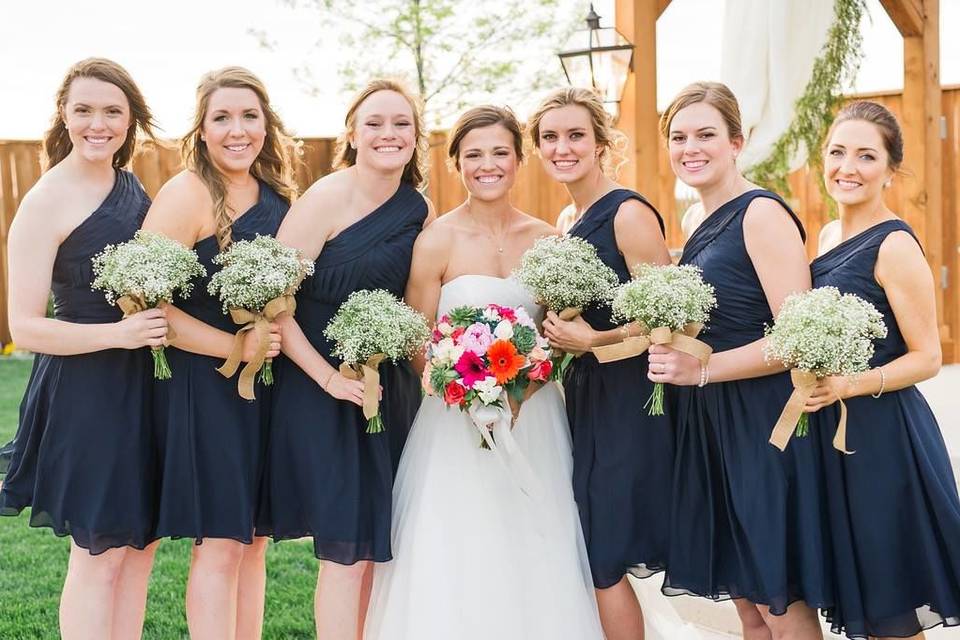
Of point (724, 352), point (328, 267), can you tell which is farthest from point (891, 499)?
point (328, 267)

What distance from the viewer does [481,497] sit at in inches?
146

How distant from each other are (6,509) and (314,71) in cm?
1232

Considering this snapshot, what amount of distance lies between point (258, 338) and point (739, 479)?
185 centimetres

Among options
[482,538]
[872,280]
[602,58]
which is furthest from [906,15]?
[482,538]

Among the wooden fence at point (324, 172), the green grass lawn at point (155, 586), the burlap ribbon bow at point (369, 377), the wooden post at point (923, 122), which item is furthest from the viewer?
the wooden fence at point (324, 172)

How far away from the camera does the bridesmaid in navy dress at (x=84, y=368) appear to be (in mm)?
3387

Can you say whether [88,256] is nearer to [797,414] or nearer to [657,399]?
[657,399]

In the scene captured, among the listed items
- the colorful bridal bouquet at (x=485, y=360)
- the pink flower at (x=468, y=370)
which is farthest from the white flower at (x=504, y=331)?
the pink flower at (x=468, y=370)

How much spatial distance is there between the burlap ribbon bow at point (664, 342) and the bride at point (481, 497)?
59 cm

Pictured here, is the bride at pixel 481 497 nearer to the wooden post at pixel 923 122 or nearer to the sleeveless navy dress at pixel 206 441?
the sleeveless navy dress at pixel 206 441

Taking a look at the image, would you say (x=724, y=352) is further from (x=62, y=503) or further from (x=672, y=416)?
(x=62, y=503)

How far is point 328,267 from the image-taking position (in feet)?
12.3

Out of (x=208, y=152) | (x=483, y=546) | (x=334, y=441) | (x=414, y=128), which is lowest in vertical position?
(x=483, y=546)

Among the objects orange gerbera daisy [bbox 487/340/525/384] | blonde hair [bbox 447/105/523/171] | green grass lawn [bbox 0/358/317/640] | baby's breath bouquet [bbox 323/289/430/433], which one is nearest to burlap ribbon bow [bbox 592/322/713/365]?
orange gerbera daisy [bbox 487/340/525/384]
